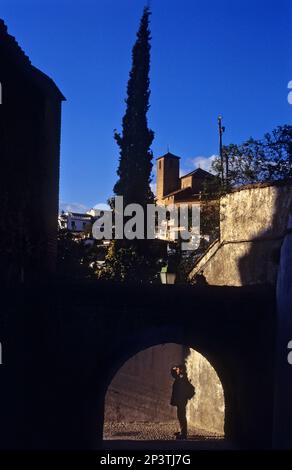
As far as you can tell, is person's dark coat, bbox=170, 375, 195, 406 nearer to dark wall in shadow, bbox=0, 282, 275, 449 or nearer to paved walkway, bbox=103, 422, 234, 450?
paved walkway, bbox=103, 422, 234, 450

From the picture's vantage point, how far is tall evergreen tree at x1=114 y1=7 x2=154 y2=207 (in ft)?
79.5

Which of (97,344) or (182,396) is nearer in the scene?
(97,344)

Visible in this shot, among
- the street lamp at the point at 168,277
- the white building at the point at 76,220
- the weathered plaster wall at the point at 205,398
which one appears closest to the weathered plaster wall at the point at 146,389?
the weathered plaster wall at the point at 205,398

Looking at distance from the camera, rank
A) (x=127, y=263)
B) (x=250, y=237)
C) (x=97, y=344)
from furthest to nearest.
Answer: (x=127, y=263), (x=250, y=237), (x=97, y=344)

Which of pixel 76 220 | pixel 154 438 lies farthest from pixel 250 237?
pixel 76 220

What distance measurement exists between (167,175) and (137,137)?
81.6 ft

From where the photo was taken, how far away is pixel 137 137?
2502 centimetres

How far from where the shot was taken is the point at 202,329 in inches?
403

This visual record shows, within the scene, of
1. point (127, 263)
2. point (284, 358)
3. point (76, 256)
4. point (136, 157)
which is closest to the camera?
point (284, 358)

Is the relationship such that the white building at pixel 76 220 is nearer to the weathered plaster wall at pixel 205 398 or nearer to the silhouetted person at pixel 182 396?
the weathered plaster wall at pixel 205 398

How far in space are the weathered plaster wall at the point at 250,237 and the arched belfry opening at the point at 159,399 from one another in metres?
2.47

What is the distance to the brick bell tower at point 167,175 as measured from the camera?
4897cm

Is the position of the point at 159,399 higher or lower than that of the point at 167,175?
lower

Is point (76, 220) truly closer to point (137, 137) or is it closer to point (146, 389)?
point (137, 137)
